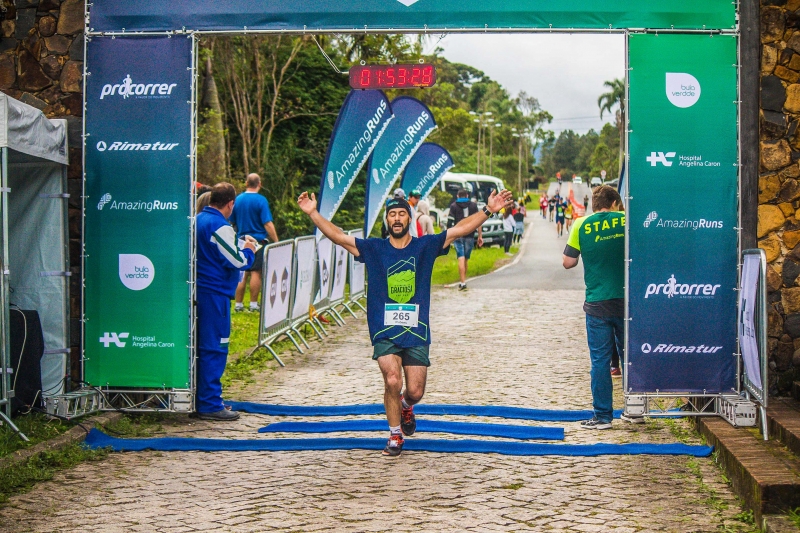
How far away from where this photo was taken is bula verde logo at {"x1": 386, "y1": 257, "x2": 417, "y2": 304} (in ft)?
25.2

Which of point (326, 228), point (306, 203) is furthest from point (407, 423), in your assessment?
point (306, 203)

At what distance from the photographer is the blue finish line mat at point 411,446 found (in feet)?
25.4

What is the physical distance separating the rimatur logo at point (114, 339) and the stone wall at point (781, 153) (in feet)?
17.9

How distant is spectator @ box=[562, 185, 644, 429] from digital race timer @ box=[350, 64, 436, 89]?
356cm

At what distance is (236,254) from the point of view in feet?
29.7

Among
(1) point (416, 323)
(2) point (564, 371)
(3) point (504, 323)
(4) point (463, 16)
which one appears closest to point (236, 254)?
(1) point (416, 323)

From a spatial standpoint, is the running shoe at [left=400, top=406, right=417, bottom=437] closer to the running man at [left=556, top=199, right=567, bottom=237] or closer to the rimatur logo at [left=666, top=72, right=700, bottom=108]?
the rimatur logo at [left=666, top=72, right=700, bottom=108]

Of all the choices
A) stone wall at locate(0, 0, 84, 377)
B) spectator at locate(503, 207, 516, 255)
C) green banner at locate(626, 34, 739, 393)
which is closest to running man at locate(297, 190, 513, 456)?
green banner at locate(626, 34, 739, 393)

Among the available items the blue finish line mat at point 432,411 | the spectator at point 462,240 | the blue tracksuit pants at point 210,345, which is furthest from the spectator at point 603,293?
the spectator at point 462,240

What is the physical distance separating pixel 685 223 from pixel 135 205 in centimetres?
461

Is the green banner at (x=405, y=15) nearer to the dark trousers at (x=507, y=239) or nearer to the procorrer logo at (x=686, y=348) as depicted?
the procorrer logo at (x=686, y=348)

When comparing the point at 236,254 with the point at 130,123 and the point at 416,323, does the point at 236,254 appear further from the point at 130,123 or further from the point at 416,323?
the point at 416,323

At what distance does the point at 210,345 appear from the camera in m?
9.07

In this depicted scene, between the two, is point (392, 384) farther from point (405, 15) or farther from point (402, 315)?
point (405, 15)
